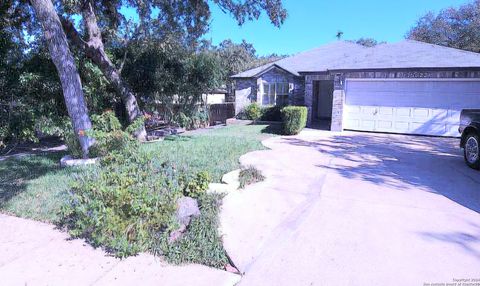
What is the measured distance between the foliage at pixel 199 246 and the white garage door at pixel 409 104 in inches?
475

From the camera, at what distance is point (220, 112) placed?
65.0ft

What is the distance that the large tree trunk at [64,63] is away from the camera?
23.0ft

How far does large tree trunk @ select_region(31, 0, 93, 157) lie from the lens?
7.01 m

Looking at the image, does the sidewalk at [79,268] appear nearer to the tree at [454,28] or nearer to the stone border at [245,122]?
the stone border at [245,122]

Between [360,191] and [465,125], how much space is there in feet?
15.0

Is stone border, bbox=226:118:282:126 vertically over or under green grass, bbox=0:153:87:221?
under

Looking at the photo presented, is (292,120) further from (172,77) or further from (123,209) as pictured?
(123,209)

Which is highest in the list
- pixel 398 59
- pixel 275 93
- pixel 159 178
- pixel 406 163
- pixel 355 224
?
pixel 398 59

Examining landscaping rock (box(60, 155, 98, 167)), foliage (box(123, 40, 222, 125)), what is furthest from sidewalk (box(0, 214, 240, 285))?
foliage (box(123, 40, 222, 125))

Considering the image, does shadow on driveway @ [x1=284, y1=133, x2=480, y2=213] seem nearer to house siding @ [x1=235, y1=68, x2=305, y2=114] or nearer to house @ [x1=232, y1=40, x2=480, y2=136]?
house @ [x1=232, y1=40, x2=480, y2=136]

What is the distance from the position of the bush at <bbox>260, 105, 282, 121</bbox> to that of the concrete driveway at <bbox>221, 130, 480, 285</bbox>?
9.65m

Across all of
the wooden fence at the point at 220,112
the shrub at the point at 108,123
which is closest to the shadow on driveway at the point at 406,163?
the shrub at the point at 108,123

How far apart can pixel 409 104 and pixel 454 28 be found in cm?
1882

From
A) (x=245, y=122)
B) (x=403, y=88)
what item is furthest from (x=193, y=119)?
(x=403, y=88)
